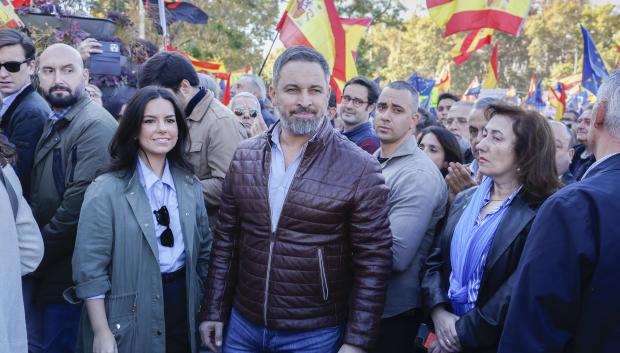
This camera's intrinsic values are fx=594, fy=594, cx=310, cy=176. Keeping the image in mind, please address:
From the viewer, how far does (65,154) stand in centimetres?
355

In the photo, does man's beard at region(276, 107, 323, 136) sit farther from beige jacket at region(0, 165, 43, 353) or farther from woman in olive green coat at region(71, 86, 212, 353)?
beige jacket at region(0, 165, 43, 353)

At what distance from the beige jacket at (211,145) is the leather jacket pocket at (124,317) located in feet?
3.11

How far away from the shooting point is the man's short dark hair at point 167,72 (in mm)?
3914

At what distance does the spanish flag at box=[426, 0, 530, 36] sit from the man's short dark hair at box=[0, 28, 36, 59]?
17.8ft

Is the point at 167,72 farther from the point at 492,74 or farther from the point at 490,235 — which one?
the point at 492,74

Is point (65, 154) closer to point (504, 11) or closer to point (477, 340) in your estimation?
point (477, 340)

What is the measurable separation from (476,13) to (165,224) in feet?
20.5

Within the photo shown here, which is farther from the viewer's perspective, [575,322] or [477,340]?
[477,340]

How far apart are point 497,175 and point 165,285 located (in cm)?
179

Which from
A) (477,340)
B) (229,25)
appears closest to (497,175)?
(477,340)

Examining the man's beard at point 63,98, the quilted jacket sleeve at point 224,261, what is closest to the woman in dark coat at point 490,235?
the quilted jacket sleeve at point 224,261

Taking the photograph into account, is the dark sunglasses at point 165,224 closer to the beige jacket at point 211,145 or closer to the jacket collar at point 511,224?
the beige jacket at point 211,145

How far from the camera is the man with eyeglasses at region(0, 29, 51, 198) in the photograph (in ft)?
12.3

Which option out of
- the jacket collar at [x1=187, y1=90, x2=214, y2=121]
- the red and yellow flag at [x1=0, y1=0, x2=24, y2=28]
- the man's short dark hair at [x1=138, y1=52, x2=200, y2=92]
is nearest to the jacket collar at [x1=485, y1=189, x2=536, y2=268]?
the jacket collar at [x1=187, y1=90, x2=214, y2=121]
